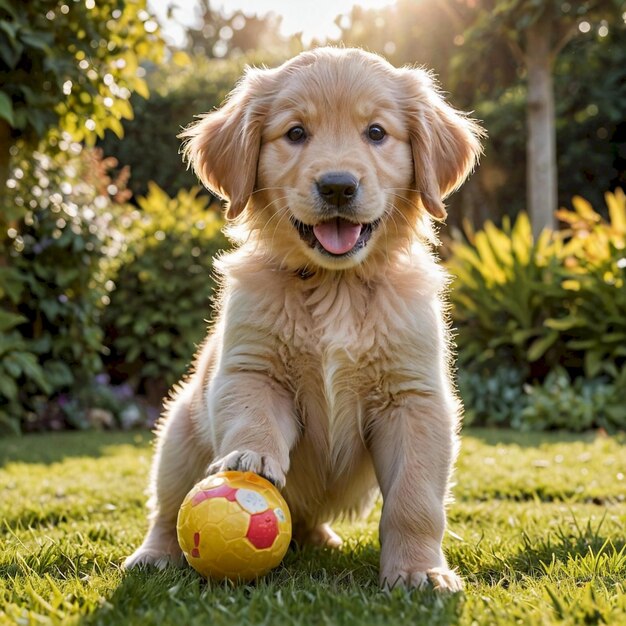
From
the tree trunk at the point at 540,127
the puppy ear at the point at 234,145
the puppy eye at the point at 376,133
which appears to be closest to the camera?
the puppy eye at the point at 376,133

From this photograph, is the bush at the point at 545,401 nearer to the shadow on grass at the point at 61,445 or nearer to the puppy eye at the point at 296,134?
the shadow on grass at the point at 61,445

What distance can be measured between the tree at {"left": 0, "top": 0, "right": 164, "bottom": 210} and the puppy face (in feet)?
7.70

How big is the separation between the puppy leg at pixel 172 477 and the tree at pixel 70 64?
101 inches

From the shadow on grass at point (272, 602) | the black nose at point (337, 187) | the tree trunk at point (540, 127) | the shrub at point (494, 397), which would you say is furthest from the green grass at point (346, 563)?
the tree trunk at point (540, 127)

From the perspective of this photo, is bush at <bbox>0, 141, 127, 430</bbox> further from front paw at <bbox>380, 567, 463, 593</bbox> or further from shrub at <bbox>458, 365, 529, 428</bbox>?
front paw at <bbox>380, 567, 463, 593</bbox>

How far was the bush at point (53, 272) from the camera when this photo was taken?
606 cm

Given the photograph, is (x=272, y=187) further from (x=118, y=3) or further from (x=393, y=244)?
(x=118, y=3)

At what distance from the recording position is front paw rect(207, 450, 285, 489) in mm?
2309

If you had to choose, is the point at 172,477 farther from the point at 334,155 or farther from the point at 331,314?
the point at 334,155

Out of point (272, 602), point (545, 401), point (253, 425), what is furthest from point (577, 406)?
point (272, 602)

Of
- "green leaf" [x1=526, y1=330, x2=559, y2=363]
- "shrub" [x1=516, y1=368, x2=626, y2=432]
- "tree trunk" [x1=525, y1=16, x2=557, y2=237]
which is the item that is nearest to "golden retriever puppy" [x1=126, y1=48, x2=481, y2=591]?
"shrub" [x1=516, y1=368, x2=626, y2=432]

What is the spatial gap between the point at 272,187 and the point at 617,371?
5.13 m

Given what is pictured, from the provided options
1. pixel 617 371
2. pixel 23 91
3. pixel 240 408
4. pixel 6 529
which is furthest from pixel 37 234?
pixel 617 371

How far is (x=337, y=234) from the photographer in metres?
2.71
